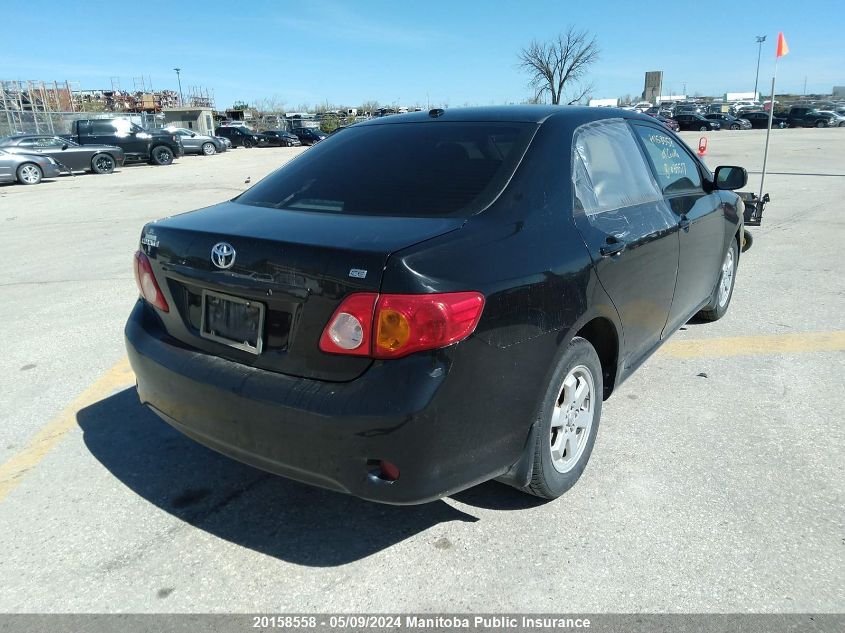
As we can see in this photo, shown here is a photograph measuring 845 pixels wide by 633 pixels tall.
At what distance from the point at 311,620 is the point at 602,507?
4.38ft

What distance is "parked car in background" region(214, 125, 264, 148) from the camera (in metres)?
45.3

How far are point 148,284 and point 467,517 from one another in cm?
174

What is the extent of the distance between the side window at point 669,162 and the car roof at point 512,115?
314 millimetres

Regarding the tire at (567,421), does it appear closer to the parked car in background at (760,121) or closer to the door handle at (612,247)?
the door handle at (612,247)

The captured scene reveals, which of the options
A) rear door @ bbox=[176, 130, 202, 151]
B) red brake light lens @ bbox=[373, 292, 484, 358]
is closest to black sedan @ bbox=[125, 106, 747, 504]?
red brake light lens @ bbox=[373, 292, 484, 358]

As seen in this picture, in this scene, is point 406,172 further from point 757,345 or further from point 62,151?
point 62,151

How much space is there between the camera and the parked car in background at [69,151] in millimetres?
20422

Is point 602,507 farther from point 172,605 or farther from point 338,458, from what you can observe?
point 172,605

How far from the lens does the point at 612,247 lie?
2.94 m

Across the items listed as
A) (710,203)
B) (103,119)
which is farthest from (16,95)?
(710,203)

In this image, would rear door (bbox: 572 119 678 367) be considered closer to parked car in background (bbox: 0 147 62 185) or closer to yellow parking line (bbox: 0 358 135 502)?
yellow parking line (bbox: 0 358 135 502)

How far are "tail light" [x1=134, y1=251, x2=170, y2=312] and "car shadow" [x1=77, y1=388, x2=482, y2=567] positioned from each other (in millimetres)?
873

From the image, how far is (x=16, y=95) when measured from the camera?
4356 cm

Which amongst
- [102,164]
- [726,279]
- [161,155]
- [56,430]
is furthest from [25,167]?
[726,279]
